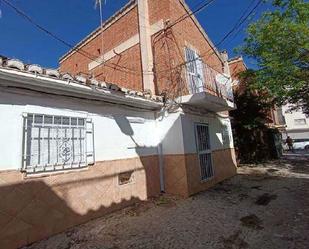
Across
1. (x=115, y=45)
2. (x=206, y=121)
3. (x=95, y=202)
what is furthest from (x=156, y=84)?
(x=95, y=202)

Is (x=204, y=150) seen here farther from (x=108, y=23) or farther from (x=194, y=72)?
(x=108, y=23)

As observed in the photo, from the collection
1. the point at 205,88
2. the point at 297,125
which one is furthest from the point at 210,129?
the point at 297,125

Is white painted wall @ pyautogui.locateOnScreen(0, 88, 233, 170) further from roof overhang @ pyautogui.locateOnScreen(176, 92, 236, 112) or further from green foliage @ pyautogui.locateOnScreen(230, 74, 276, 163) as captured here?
green foliage @ pyautogui.locateOnScreen(230, 74, 276, 163)

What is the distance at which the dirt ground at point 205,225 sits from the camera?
14.7ft

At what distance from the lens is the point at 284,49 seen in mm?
11234

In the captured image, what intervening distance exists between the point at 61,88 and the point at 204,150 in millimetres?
6069

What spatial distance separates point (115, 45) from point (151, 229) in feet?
29.1

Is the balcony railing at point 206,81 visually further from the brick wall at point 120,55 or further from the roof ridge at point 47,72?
the roof ridge at point 47,72

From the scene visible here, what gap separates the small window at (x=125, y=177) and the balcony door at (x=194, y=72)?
4123mm

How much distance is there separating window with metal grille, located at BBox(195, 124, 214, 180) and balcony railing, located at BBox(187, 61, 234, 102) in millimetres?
1578

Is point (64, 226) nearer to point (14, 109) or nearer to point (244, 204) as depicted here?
point (14, 109)

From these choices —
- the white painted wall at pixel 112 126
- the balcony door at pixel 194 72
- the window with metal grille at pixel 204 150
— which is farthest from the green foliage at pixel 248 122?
the window with metal grille at pixel 204 150

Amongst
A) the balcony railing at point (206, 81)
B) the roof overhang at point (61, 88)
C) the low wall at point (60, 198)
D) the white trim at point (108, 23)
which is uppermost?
the white trim at point (108, 23)

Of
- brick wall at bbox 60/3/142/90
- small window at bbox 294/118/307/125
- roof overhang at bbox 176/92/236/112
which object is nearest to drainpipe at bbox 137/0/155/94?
brick wall at bbox 60/3/142/90
